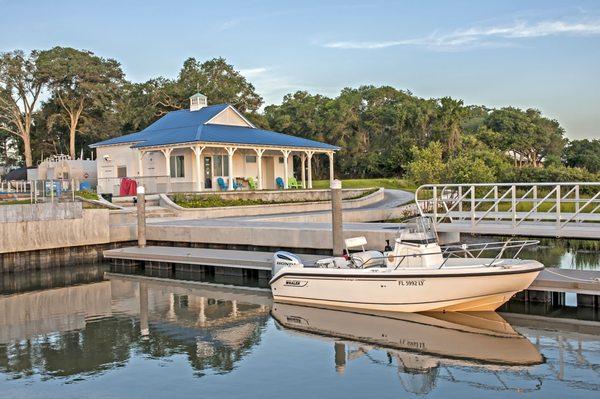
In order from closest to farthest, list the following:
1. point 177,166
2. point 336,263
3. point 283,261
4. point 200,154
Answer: point 336,263 < point 283,261 < point 200,154 < point 177,166

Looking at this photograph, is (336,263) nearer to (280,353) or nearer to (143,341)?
(280,353)

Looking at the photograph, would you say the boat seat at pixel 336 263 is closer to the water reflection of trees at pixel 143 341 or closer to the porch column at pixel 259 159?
the water reflection of trees at pixel 143 341

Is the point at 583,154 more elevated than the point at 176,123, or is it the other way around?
the point at 176,123

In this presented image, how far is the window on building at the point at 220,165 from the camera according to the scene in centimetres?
4002

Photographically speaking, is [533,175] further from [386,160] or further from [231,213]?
[231,213]

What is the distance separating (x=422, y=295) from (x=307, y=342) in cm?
296

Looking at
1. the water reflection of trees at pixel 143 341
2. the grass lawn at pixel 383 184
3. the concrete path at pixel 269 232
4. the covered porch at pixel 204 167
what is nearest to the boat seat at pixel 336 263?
the water reflection of trees at pixel 143 341

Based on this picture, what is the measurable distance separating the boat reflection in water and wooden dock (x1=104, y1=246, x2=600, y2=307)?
1566 millimetres

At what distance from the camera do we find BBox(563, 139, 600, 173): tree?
6544cm

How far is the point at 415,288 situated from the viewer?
14914 millimetres

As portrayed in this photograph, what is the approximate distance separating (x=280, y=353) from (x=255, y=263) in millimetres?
7419

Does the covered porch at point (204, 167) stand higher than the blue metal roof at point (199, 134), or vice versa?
the blue metal roof at point (199, 134)

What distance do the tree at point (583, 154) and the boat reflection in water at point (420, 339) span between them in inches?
2183

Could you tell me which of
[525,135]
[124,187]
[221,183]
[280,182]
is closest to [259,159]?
[221,183]
